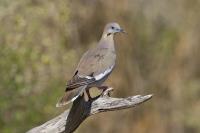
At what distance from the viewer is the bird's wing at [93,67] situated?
9.79 meters

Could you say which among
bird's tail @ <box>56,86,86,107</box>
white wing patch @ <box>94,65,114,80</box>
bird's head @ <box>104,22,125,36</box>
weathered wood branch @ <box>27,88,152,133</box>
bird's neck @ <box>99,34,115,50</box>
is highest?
bird's head @ <box>104,22,125,36</box>

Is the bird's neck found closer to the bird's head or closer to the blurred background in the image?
the bird's head

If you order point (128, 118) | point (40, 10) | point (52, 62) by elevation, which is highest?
point (40, 10)

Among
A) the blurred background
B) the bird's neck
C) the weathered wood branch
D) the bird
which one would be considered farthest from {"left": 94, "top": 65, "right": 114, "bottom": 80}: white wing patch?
the blurred background

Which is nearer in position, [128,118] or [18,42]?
Answer: [18,42]

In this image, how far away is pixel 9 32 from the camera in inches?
531

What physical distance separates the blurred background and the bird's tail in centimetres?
424

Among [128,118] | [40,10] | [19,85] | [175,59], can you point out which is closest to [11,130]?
[19,85]

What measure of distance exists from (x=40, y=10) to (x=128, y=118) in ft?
14.7

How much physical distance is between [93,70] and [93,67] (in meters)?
0.07

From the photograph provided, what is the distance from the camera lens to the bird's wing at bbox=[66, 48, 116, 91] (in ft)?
32.1

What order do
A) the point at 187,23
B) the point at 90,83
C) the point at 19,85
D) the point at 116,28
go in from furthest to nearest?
the point at 187,23 < the point at 19,85 < the point at 116,28 < the point at 90,83

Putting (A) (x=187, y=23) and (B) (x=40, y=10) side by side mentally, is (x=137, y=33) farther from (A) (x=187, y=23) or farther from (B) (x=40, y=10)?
(B) (x=40, y=10)

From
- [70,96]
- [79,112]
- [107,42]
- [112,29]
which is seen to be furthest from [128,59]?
[70,96]
